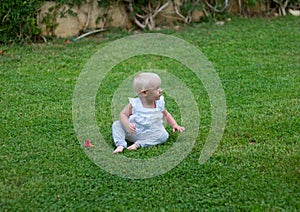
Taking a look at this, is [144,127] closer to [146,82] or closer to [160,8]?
[146,82]

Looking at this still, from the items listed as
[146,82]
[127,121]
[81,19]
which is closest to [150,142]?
[127,121]

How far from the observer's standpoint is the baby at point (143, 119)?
13.9 ft

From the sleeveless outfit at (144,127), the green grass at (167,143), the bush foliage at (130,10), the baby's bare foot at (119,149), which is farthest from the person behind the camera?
the bush foliage at (130,10)

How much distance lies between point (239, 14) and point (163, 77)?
3118mm

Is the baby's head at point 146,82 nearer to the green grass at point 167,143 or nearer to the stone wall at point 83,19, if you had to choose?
the green grass at point 167,143

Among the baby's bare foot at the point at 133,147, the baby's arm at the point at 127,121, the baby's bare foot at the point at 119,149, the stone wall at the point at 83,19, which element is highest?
the baby's arm at the point at 127,121

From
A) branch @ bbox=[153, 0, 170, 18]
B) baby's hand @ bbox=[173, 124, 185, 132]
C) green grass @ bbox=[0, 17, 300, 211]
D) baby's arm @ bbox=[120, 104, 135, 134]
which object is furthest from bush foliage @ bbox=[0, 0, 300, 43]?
baby's hand @ bbox=[173, 124, 185, 132]

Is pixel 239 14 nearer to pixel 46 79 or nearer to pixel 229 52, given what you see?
pixel 229 52

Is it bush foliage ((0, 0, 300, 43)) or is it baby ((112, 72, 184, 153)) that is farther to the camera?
bush foliage ((0, 0, 300, 43))

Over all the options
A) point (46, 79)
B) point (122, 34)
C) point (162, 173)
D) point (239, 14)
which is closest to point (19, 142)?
point (162, 173)

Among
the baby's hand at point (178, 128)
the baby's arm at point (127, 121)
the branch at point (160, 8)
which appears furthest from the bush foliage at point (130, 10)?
the baby's hand at point (178, 128)

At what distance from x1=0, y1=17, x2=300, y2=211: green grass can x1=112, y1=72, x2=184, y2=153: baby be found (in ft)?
0.37

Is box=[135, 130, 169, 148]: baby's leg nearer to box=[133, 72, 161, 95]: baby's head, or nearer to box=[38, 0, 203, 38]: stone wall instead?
box=[133, 72, 161, 95]: baby's head

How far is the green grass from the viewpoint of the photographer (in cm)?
354
